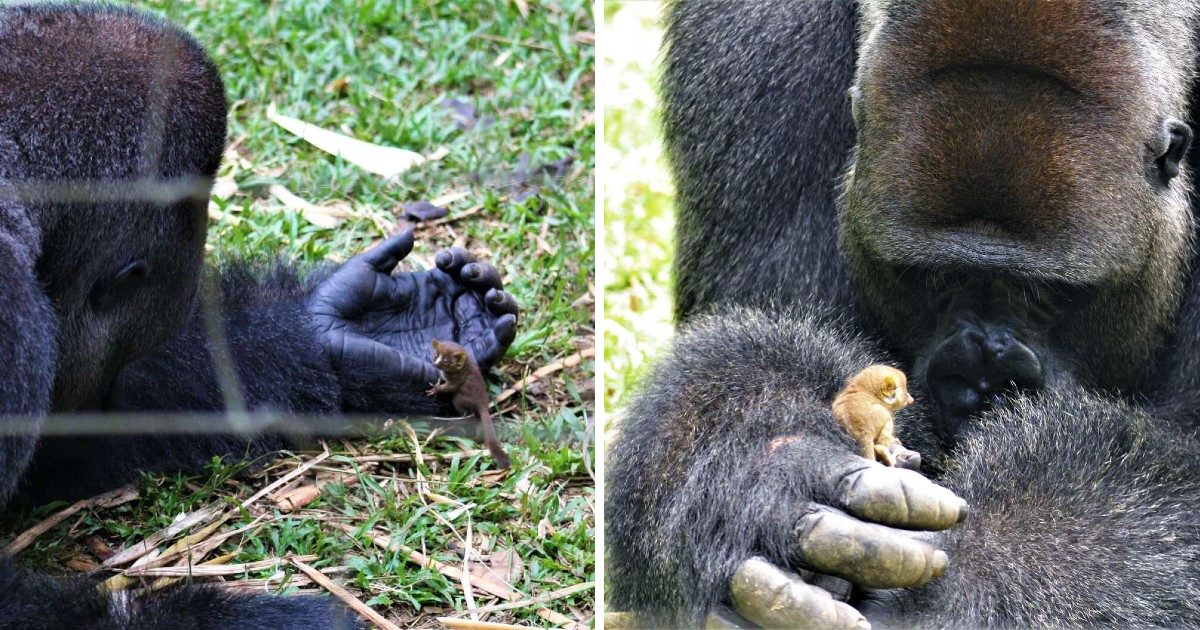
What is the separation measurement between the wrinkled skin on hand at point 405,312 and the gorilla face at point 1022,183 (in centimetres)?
129

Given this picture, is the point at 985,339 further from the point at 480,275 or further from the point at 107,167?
the point at 107,167

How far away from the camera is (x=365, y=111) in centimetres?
473

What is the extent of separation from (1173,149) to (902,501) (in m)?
0.89

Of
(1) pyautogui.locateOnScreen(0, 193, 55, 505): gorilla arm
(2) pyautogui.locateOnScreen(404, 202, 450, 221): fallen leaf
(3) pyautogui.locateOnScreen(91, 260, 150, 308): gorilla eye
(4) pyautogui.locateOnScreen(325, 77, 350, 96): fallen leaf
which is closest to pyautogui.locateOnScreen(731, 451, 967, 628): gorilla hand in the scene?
(1) pyautogui.locateOnScreen(0, 193, 55, 505): gorilla arm

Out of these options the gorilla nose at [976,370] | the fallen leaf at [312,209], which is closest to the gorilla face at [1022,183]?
the gorilla nose at [976,370]

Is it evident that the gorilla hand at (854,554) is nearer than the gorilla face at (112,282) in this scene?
Yes

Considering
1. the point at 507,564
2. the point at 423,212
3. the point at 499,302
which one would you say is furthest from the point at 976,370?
the point at 423,212

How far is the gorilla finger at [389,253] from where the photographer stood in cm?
373

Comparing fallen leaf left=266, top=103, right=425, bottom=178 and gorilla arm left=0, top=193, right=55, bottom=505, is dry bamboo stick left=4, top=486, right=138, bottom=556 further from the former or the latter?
fallen leaf left=266, top=103, right=425, bottom=178

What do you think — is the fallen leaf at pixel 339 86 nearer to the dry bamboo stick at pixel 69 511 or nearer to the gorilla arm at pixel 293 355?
the gorilla arm at pixel 293 355

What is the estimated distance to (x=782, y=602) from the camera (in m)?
2.18

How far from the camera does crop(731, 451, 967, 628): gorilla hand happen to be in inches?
85.3

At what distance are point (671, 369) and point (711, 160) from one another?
2.17ft

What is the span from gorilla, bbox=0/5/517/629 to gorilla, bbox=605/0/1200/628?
896 millimetres
